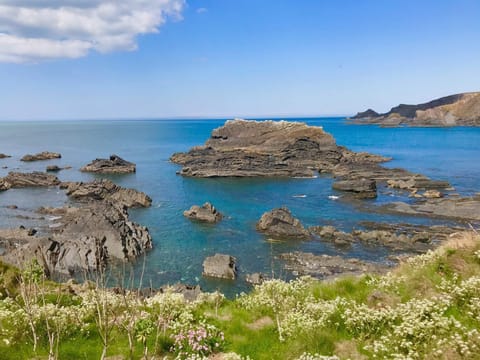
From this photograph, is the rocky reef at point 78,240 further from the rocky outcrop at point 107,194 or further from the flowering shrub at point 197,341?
the flowering shrub at point 197,341

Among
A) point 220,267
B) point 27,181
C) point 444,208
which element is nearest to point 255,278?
point 220,267

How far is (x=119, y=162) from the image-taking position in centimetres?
8700

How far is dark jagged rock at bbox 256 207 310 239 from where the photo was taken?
4025 centimetres

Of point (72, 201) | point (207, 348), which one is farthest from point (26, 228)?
point (207, 348)

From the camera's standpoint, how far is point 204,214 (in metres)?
46.4

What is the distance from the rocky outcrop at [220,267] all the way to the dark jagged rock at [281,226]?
9.67 metres

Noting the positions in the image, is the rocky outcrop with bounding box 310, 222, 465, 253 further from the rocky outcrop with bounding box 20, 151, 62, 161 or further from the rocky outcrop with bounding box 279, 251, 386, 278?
the rocky outcrop with bounding box 20, 151, 62, 161

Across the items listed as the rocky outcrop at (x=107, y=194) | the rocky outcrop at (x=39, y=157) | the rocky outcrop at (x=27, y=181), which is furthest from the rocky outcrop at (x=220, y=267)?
the rocky outcrop at (x=39, y=157)

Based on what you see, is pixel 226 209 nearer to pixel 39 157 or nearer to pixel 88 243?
pixel 88 243

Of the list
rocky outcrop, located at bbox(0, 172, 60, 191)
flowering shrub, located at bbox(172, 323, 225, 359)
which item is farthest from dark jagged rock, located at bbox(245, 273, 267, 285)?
rocky outcrop, located at bbox(0, 172, 60, 191)

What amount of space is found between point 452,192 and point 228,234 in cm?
3876

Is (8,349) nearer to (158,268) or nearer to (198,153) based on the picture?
(158,268)

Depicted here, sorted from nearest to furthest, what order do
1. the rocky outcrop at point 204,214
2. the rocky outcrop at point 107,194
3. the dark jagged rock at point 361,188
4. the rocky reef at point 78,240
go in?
the rocky reef at point 78,240
the rocky outcrop at point 204,214
the rocky outcrop at point 107,194
the dark jagged rock at point 361,188

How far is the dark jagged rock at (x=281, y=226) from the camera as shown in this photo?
40250 millimetres
